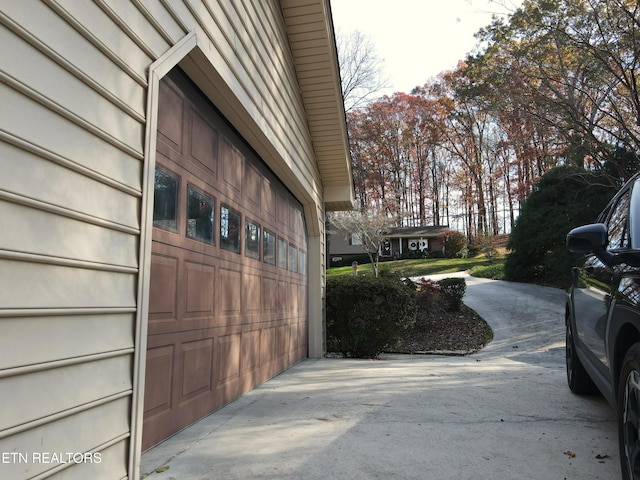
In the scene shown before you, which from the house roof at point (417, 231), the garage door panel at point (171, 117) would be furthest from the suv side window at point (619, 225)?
the house roof at point (417, 231)

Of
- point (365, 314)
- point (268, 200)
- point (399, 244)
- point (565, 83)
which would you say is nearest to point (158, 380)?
point (268, 200)

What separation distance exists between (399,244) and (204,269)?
37.5 m

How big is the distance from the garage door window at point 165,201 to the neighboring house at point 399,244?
34.3m

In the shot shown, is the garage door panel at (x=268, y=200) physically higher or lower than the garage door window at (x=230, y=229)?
higher

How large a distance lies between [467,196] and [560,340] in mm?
26811

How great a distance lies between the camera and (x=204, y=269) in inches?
149

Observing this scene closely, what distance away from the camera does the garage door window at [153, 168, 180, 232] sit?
3055mm

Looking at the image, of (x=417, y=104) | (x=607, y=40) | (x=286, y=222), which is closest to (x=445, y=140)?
(x=417, y=104)

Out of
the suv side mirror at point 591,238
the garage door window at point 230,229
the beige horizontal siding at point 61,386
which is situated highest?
the garage door window at point 230,229

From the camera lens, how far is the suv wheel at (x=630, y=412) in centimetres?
201

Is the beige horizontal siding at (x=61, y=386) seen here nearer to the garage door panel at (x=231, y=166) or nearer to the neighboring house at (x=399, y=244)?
the garage door panel at (x=231, y=166)

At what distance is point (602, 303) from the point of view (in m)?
2.80

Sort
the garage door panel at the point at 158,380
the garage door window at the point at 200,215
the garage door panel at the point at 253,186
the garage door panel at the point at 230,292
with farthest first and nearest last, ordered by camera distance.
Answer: the garage door panel at the point at 253,186 → the garage door panel at the point at 230,292 → the garage door window at the point at 200,215 → the garage door panel at the point at 158,380

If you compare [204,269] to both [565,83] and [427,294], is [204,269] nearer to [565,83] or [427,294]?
[427,294]
